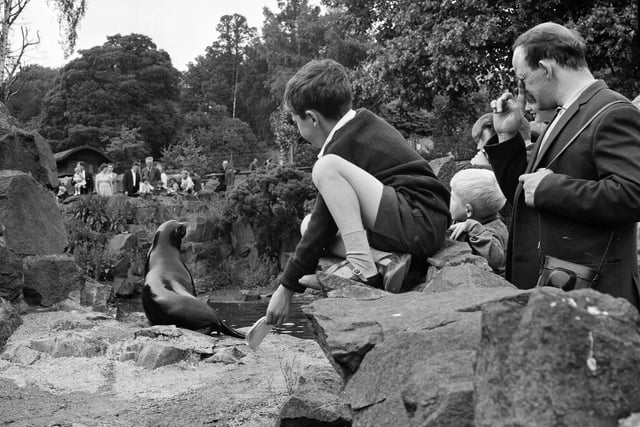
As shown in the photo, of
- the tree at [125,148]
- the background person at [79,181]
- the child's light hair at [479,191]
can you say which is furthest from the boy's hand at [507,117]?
the tree at [125,148]

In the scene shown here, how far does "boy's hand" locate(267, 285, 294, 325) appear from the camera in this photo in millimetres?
2838

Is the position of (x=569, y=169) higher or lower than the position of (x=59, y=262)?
higher

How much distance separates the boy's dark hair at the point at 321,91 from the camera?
2951 millimetres

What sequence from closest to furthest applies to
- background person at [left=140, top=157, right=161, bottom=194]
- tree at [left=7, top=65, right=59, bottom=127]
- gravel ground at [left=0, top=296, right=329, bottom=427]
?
1. gravel ground at [left=0, top=296, right=329, bottom=427]
2. background person at [left=140, top=157, right=161, bottom=194]
3. tree at [left=7, top=65, right=59, bottom=127]

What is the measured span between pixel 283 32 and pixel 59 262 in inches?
1545

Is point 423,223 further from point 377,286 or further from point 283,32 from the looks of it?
point 283,32

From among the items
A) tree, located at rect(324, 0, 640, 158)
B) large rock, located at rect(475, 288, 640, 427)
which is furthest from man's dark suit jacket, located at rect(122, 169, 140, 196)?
large rock, located at rect(475, 288, 640, 427)

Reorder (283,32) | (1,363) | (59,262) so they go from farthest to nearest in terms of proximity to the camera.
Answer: (283,32)
(59,262)
(1,363)

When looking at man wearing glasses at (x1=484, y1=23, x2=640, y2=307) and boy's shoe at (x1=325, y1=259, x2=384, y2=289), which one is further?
boy's shoe at (x1=325, y1=259, x2=384, y2=289)

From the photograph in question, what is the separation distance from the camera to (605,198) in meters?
2.09

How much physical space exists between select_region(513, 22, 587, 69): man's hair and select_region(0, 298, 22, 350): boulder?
455 cm

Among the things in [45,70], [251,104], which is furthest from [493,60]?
[45,70]

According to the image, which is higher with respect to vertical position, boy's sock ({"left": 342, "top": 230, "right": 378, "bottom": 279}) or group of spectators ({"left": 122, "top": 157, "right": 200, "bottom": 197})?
boy's sock ({"left": 342, "top": 230, "right": 378, "bottom": 279})

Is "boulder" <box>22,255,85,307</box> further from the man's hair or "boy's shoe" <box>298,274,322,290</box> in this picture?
the man's hair
